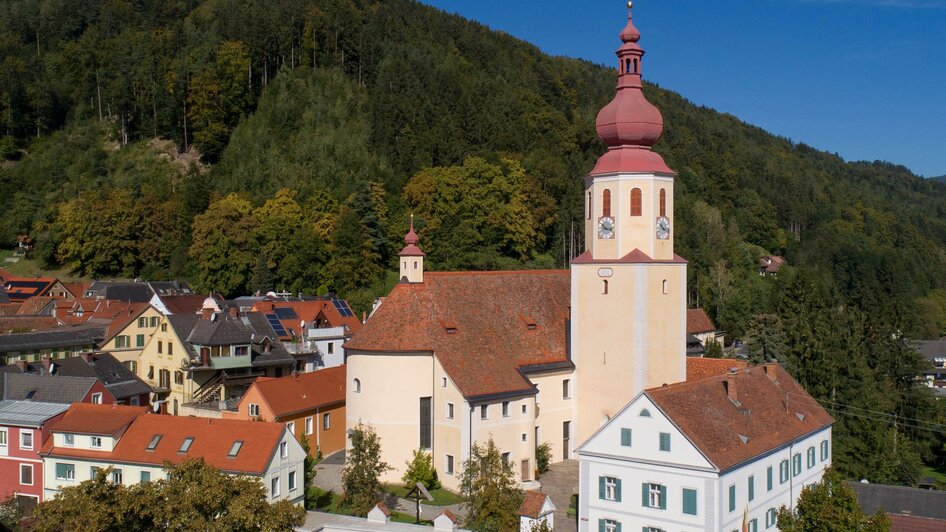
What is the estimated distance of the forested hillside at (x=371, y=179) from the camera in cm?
7200

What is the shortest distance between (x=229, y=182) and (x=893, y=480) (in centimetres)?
6762

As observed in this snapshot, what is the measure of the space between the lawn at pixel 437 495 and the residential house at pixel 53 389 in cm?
1434

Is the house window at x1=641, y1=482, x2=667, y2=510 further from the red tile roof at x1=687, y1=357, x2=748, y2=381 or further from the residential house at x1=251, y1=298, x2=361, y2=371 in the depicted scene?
the residential house at x1=251, y1=298, x2=361, y2=371

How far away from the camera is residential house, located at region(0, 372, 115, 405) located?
134ft

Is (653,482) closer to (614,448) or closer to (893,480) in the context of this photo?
(614,448)

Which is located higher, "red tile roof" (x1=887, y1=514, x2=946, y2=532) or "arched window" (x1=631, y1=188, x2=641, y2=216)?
"arched window" (x1=631, y1=188, x2=641, y2=216)

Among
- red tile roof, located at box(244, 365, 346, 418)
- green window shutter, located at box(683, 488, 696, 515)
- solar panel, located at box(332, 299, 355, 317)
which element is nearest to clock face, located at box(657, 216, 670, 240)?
green window shutter, located at box(683, 488, 696, 515)

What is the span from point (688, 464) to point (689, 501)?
1.16m

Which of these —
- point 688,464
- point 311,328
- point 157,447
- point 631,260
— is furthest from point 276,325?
point 688,464

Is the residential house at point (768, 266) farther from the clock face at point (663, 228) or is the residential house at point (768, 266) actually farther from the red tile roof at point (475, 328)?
the clock face at point (663, 228)

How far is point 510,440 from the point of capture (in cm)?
3850

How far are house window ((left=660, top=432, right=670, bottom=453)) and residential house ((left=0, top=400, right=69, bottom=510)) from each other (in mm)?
23747

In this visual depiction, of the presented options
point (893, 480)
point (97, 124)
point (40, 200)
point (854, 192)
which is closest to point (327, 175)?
point (40, 200)

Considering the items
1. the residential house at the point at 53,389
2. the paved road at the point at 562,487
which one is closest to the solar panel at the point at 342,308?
the residential house at the point at 53,389
